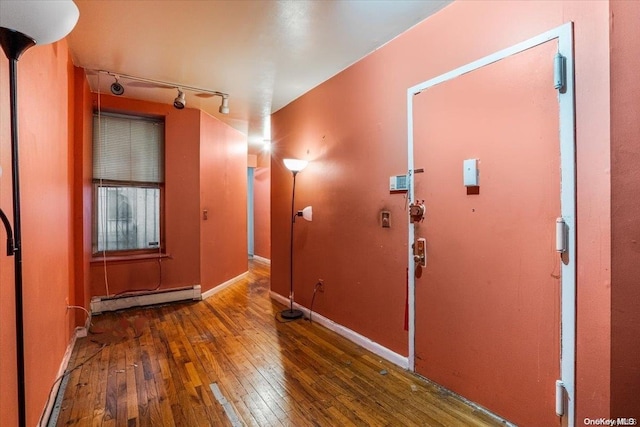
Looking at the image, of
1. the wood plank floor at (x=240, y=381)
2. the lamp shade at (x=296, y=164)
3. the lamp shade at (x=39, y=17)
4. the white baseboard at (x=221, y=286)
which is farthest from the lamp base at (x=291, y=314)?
the lamp shade at (x=39, y=17)

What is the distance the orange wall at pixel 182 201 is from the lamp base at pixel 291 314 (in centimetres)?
135

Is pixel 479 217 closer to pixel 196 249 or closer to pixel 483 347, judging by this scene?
pixel 483 347

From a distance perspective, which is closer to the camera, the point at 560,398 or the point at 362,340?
the point at 560,398

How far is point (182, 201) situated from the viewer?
3.91m

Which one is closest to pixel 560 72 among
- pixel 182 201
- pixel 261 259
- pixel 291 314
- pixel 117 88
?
pixel 291 314

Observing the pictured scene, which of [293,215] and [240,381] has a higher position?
[293,215]

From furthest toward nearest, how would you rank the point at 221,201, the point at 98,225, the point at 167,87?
1. the point at 221,201
2. the point at 98,225
3. the point at 167,87

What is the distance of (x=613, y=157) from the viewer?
125cm

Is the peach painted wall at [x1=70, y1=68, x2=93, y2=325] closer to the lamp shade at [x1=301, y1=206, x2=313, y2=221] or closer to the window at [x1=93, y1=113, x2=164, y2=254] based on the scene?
the window at [x1=93, y1=113, x2=164, y2=254]

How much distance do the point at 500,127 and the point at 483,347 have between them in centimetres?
126

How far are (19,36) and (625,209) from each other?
2.42m

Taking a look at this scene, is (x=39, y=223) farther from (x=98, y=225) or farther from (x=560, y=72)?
(x=560, y=72)

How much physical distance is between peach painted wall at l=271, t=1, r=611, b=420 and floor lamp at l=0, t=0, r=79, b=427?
1.91m

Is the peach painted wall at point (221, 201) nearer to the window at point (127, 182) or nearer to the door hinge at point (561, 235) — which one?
the window at point (127, 182)
